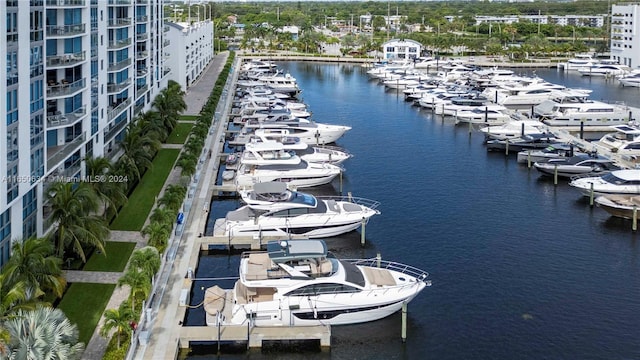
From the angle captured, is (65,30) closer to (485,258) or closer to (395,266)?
(395,266)

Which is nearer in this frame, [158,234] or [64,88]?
[158,234]

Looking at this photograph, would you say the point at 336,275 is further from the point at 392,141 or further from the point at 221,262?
the point at 392,141

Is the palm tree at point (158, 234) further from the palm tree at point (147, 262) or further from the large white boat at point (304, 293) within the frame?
the large white boat at point (304, 293)

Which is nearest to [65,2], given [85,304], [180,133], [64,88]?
[64,88]

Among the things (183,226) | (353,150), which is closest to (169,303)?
(183,226)

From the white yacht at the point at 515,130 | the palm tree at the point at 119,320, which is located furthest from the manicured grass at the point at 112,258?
the white yacht at the point at 515,130
